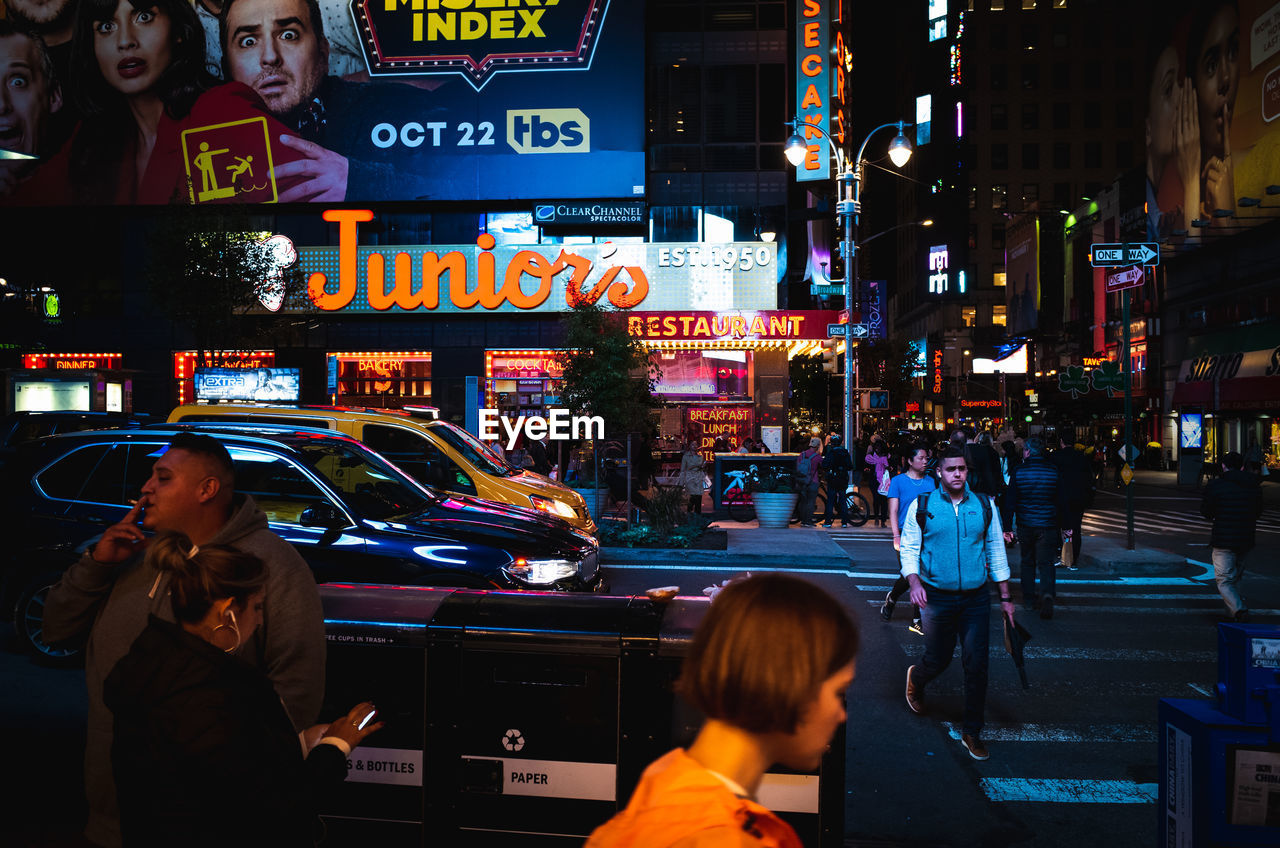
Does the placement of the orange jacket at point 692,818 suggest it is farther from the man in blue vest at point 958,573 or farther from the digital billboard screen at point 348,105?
the digital billboard screen at point 348,105

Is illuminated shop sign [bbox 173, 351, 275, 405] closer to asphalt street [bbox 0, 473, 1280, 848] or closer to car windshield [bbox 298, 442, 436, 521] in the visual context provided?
car windshield [bbox 298, 442, 436, 521]

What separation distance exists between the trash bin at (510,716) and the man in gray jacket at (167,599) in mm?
929

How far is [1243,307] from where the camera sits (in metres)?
36.5

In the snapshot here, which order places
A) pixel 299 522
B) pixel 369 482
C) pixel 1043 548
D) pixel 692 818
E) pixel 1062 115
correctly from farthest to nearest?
pixel 1062 115 → pixel 1043 548 → pixel 369 482 → pixel 299 522 → pixel 692 818

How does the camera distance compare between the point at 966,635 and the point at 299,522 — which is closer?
the point at 966,635

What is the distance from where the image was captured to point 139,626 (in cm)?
269

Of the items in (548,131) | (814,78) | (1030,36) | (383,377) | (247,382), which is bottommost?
Answer: (247,382)

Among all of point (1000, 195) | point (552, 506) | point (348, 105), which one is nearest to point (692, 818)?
point (552, 506)

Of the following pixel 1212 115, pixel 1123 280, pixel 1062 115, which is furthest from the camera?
pixel 1062 115

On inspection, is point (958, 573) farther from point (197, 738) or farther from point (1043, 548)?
point (197, 738)

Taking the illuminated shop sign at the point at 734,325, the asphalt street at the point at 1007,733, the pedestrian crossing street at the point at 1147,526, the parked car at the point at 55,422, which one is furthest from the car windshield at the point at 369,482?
the illuminated shop sign at the point at 734,325

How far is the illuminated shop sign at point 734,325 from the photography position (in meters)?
30.8

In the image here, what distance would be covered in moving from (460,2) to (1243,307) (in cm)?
3221

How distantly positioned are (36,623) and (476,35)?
3078 cm
